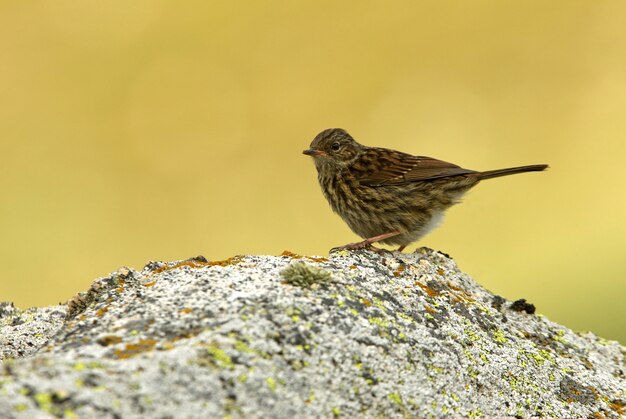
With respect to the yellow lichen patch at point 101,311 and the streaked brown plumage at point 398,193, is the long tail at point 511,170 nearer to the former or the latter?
the streaked brown plumage at point 398,193

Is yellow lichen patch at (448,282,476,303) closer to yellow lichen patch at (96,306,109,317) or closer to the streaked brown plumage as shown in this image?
the streaked brown plumage

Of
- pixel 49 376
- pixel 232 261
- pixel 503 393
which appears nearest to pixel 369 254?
pixel 232 261

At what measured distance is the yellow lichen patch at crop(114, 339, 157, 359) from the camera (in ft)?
11.1

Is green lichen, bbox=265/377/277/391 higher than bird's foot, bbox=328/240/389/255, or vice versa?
bird's foot, bbox=328/240/389/255

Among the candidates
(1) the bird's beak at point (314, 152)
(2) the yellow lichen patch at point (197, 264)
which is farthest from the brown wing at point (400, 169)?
(2) the yellow lichen patch at point (197, 264)

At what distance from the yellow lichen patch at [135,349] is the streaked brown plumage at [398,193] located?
369 centimetres

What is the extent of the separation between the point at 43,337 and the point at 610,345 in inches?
183

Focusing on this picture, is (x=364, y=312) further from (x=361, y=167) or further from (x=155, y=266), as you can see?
(x=361, y=167)

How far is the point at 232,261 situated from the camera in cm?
483

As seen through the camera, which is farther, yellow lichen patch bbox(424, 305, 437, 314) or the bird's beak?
the bird's beak

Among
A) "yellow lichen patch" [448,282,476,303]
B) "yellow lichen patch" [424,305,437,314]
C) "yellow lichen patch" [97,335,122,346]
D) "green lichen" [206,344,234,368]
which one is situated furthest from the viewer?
"yellow lichen patch" [448,282,476,303]

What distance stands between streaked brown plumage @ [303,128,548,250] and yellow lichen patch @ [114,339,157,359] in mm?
3687

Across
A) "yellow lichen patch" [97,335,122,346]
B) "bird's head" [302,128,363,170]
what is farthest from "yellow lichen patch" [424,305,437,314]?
"bird's head" [302,128,363,170]

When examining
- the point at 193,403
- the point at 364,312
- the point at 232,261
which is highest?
the point at 232,261
